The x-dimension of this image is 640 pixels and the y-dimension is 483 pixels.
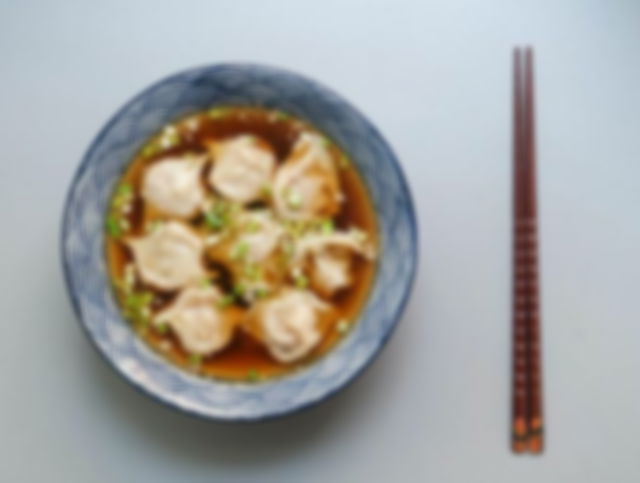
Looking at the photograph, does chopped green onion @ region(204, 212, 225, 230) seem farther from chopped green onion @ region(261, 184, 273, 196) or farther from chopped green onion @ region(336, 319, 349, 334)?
chopped green onion @ region(336, 319, 349, 334)

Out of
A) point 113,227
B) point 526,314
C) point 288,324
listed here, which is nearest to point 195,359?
point 288,324

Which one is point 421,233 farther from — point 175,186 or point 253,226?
point 175,186

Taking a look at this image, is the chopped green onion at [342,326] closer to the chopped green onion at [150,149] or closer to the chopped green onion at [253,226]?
the chopped green onion at [253,226]

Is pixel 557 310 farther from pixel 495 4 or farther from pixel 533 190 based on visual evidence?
pixel 495 4

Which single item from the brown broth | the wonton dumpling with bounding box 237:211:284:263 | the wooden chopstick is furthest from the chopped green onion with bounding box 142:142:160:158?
the wooden chopstick

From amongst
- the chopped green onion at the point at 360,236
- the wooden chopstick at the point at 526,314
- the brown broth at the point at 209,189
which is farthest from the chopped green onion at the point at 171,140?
the wooden chopstick at the point at 526,314

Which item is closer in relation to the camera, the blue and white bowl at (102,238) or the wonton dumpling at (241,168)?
the blue and white bowl at (102,238)
